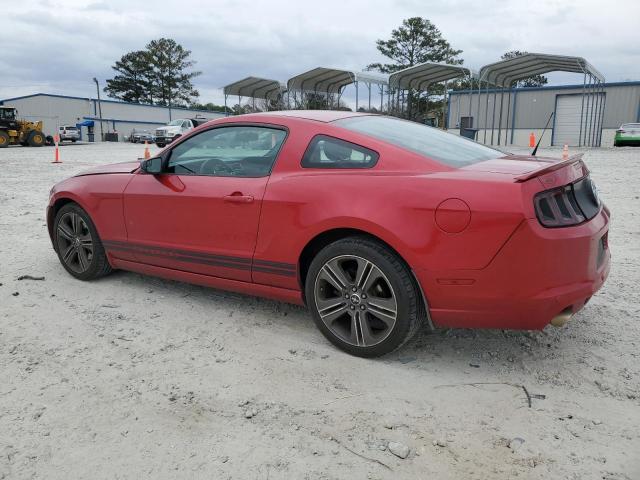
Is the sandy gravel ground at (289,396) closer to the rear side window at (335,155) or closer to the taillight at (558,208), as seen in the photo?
the taillight at (558,208)

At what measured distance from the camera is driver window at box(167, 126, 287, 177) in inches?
140

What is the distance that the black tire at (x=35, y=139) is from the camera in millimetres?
32906

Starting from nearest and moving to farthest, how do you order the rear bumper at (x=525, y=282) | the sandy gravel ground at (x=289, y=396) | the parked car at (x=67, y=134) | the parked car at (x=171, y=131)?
the sandy gravel ground at (x=289, y=396), the rear bumper at (x=525, y=282), the parked car at (x=171, y=131), the parked car at (x=67, y=134)

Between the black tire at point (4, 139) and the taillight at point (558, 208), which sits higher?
the black tire at point (4, 139)

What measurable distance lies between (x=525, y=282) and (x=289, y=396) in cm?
133

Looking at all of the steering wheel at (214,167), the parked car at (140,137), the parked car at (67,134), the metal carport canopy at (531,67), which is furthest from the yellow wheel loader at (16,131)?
the steering wheel at (214,167)

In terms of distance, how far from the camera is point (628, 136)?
26672mm

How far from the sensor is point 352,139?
3219 mm

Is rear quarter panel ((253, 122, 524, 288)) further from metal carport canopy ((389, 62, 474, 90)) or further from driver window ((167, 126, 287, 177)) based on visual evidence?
metal carport canopy ((389, 62, 474, 90))

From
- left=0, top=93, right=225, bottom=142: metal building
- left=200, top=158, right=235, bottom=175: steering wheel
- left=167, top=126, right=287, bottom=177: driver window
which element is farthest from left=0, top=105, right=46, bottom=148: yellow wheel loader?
left=200, top=158, right=235, bottom=175: steering wheel

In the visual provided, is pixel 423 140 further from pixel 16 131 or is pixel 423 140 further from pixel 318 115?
pixel 16 131

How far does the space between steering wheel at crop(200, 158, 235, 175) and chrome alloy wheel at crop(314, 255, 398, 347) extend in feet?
3.60

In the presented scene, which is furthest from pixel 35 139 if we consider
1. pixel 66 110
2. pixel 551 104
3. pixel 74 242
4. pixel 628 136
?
pixel 628 136

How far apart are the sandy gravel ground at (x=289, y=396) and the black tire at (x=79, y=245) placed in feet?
1.42
